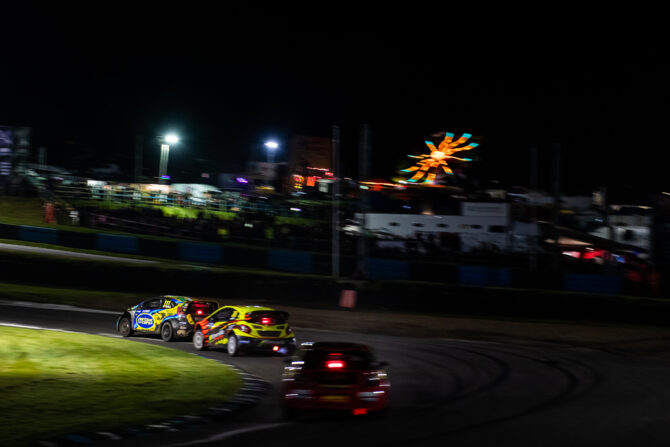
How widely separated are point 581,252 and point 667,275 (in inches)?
377

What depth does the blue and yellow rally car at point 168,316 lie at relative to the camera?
22.3m

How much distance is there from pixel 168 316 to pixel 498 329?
37.3ft

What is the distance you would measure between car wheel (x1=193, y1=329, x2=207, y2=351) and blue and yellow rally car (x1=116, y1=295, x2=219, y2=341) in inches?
54.8

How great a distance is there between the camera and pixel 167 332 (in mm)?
22531

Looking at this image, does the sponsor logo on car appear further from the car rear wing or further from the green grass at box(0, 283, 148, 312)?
the green grass at box(0, 283, 148, 312)

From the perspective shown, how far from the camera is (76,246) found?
42.5m

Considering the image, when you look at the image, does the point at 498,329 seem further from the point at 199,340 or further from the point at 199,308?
the point at 199,340

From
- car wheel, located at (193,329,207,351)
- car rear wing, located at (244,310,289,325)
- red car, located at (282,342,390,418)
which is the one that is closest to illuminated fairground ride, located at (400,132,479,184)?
car wheel, located at (193,329,207,351)

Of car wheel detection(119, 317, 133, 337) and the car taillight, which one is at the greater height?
the car taillight

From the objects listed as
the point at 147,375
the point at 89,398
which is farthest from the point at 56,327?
the point at 89,398

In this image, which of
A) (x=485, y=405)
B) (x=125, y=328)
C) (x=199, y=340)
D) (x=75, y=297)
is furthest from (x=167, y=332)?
(x=485, y=405)

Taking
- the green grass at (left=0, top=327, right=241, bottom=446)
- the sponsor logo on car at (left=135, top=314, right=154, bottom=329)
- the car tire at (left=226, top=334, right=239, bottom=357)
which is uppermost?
the sponsor logo on car at (left=135, top=314, right=154, bottom=329)

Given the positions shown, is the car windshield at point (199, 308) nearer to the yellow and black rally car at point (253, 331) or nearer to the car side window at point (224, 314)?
the car side window at point (224, 314)

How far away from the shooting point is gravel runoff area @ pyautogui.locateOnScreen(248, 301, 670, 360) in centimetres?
2466
